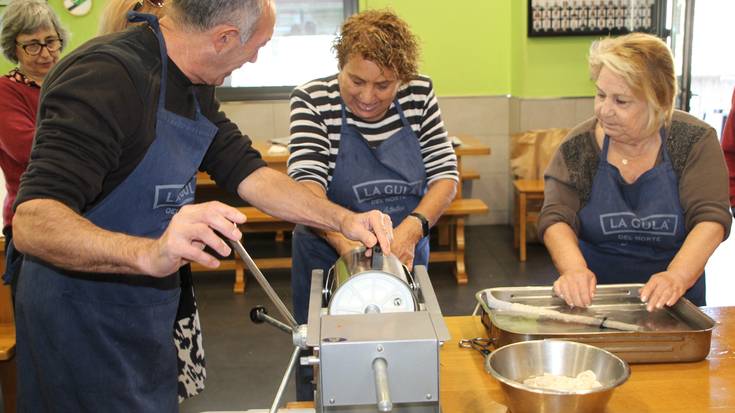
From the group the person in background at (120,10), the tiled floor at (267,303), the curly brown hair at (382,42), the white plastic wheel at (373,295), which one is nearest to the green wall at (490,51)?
the tiled floor at (267,303)

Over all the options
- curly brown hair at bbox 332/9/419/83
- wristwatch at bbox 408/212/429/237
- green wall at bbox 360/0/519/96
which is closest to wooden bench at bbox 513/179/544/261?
green wall at bbox 360/0/519/96

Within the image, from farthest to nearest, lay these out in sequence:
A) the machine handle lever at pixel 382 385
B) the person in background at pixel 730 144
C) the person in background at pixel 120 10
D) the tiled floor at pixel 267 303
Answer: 1. the tiled floor at pixel 267 303
2. the person in background at pixel 730 144
3. the person in background at pixel 120 10
4. the machine handle lever at pixel 382 385

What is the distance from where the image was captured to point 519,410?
1.51 metres

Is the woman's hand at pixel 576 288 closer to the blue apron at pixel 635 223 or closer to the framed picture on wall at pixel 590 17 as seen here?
the blue apron at pixel 635 223

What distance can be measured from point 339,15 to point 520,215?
233 cm

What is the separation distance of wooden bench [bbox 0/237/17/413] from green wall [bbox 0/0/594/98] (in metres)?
3.80

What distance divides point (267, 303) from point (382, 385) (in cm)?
377

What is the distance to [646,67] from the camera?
2283 mm

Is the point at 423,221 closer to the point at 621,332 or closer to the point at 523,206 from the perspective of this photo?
the point at 621,332

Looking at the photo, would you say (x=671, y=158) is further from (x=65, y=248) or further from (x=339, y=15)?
(x=339, y=15)

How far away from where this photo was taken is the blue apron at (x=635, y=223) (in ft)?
7.79

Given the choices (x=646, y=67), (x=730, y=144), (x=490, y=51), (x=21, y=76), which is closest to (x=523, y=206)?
(x=490, y=51)

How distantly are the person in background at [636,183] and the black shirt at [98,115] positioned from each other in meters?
1.23

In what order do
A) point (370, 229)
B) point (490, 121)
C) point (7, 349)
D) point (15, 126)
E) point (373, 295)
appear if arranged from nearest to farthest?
point (373, 295)
point (370, 229)
point (7, 349)
point (15, 126)
point (490, 121)
